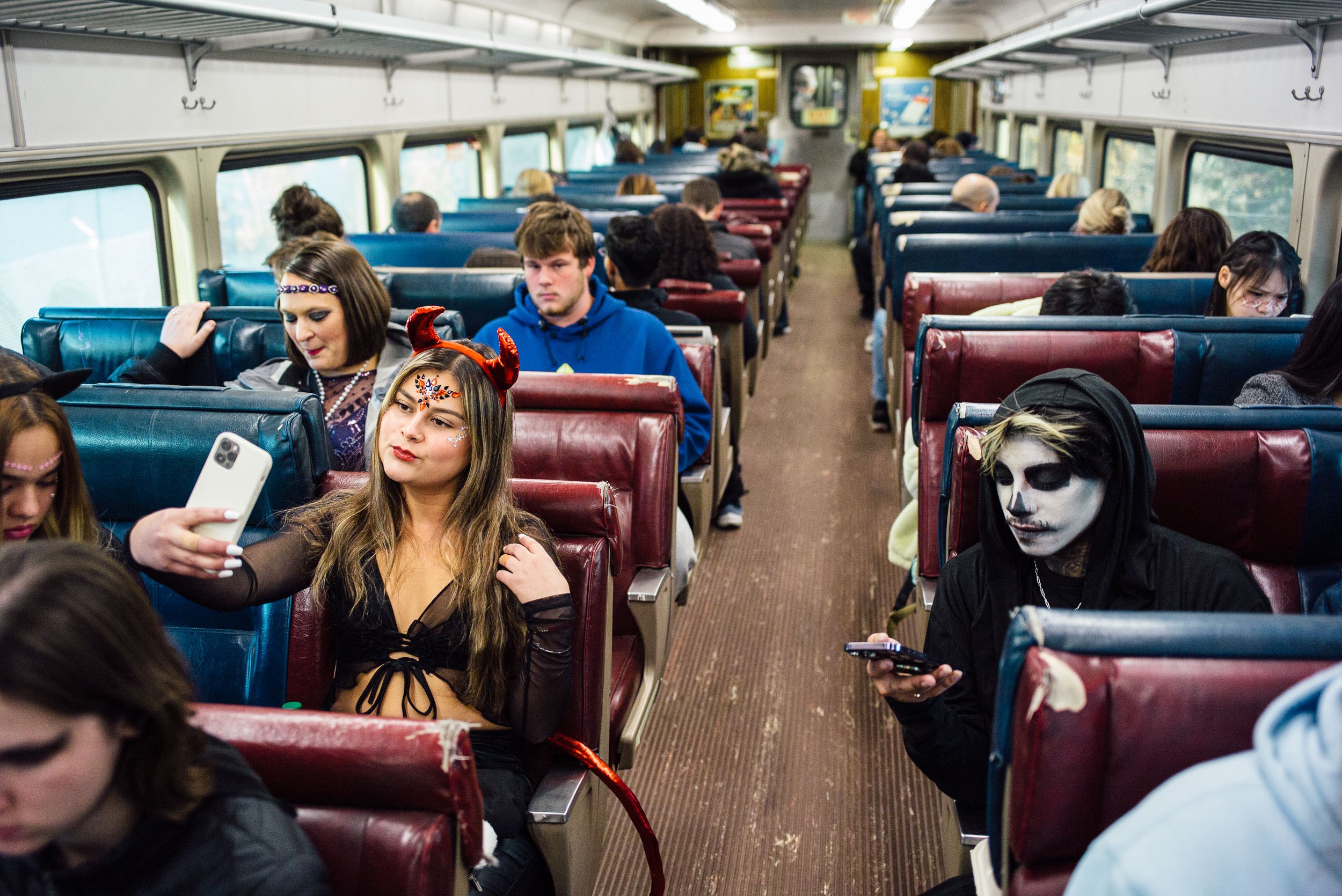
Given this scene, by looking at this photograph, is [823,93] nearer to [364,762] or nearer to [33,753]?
[364,762]

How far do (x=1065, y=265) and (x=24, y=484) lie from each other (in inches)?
178

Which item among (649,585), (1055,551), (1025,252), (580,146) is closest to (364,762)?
(1055,551)

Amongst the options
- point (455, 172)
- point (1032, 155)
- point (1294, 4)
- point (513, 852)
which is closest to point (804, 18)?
point (1032, 155)

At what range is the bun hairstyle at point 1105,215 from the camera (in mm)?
5074

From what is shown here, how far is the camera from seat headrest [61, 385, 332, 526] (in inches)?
77.6

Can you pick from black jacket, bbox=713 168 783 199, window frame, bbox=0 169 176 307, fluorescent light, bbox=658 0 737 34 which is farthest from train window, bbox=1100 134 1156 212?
window frame, bbox=0 169 176 307

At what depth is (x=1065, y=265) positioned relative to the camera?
4930mm

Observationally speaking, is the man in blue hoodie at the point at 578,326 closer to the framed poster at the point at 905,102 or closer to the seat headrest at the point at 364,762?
the seat headrest at the point at 364,762

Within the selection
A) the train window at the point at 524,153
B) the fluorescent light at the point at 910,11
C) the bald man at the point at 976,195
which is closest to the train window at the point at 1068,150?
the fluorescent light at the point at 910,11

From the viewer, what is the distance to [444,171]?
27.9ft

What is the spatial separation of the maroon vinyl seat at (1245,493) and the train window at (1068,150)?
7.25 meters

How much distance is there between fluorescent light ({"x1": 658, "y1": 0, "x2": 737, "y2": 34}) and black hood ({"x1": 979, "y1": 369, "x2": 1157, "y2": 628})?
8061mm

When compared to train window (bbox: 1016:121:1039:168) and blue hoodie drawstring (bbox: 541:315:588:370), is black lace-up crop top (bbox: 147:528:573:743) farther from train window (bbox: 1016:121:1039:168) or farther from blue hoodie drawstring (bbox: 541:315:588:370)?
train window (bbox: 1016:121:1039:168)

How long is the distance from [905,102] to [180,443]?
1645 centimetres
